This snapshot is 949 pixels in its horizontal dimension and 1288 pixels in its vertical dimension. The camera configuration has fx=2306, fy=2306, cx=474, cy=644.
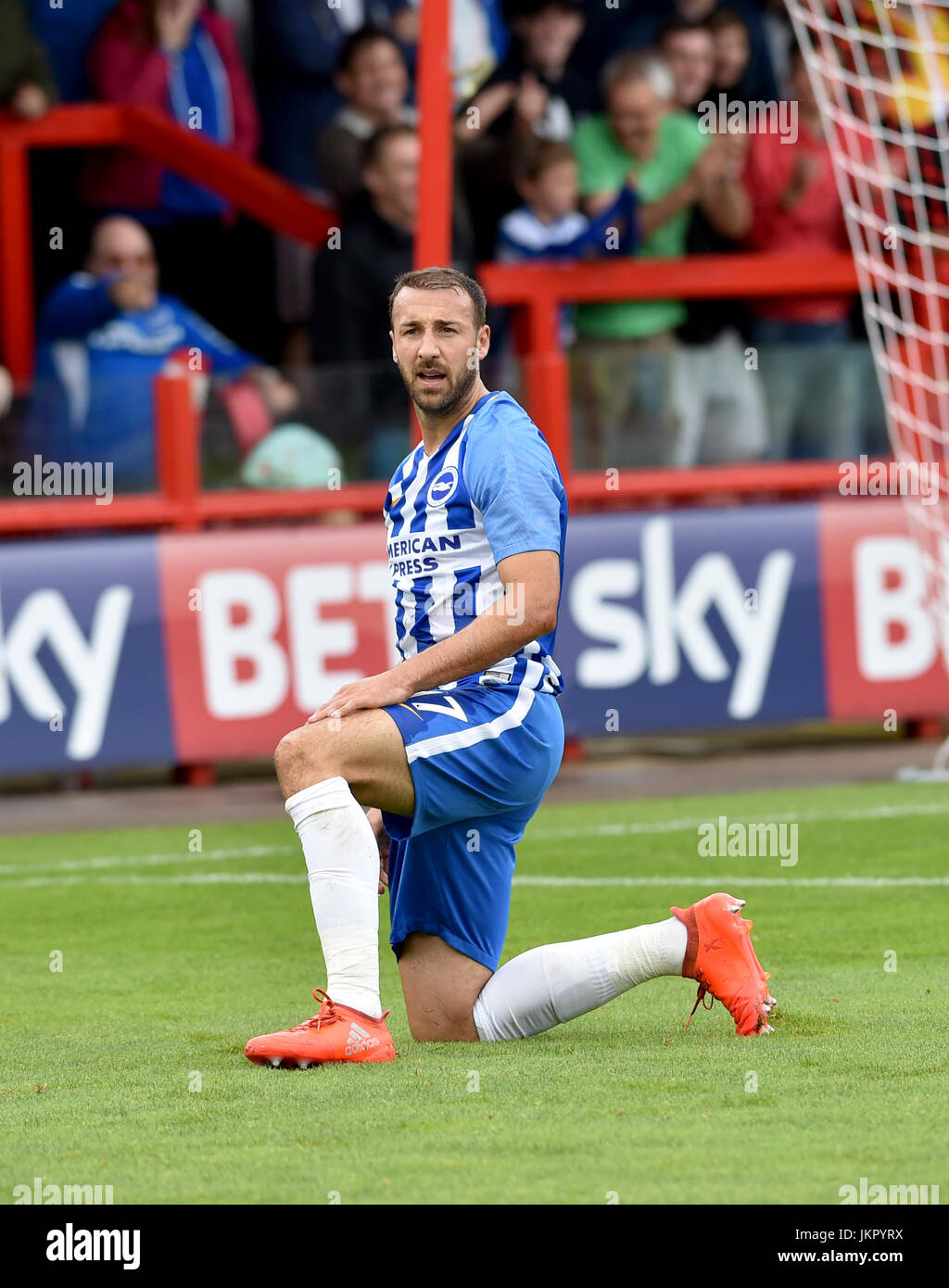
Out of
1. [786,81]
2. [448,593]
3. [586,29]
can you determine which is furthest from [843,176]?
[448,593]

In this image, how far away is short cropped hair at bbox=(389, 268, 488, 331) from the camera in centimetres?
535

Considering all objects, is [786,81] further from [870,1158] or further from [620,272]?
[870,1158]

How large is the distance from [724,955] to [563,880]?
3006 millimetres

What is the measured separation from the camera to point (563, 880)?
828 centimetres

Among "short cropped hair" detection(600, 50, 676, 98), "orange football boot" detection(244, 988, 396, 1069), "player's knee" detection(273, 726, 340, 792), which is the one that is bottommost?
"orange football boot" detection(244, 988, 396, 1069)

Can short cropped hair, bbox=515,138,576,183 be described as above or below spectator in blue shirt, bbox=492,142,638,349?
above

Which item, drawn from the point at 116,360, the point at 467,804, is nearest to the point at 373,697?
the point at 467,804
